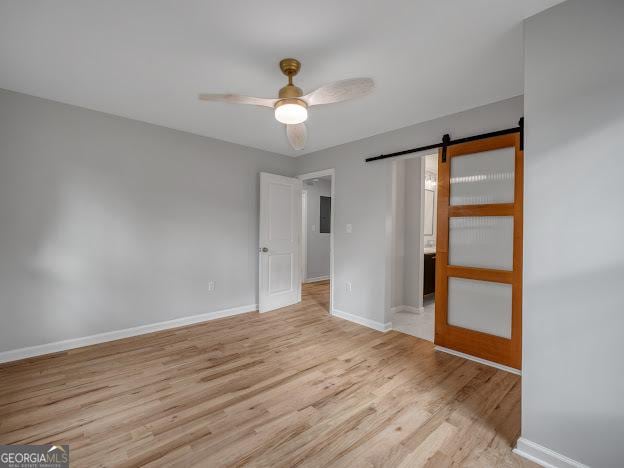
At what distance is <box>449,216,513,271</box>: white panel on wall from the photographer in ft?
8.18

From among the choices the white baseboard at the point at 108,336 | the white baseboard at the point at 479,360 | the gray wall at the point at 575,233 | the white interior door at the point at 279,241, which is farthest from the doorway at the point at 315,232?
the gray wall at the point at 575,233

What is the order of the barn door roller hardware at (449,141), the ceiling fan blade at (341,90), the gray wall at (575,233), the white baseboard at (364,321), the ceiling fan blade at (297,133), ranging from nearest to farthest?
the gray wall at (575,233), the ceiling fan blade at (341,90), the ceiling fan blade at (297,133), the barn door roller hardware at (449,141), the white baseboard at (364,321)

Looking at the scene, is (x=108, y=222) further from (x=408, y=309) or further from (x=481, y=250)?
(x=408, y=309)

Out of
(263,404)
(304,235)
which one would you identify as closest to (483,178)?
(263,404)

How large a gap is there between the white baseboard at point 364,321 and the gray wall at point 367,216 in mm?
51

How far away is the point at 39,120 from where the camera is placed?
8.60 feet

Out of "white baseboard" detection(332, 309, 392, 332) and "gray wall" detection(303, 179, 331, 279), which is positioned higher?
"gray wall" detection(303, 179, 331, 279)

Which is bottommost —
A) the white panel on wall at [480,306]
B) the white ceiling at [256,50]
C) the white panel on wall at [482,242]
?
the white panel on wall at [480,306]

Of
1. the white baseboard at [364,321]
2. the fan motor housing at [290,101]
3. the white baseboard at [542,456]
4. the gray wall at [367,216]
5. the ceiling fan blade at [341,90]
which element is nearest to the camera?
the white baseboard at [542,456]

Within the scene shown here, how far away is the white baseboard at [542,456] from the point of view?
4.58ft

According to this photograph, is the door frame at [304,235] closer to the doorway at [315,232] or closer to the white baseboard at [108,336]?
the doorway at [315,232]

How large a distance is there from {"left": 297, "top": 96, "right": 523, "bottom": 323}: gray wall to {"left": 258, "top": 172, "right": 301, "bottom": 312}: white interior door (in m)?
0.84

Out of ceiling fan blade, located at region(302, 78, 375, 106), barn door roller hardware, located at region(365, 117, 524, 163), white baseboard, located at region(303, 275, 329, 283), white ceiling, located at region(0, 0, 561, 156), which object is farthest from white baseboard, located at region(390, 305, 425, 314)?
ceiling fan blade, located at region(302, 78, 375, 106)

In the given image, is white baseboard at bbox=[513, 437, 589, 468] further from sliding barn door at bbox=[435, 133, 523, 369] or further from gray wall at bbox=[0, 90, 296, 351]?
gray wall at bbox=[0, 90, 296, 351]
